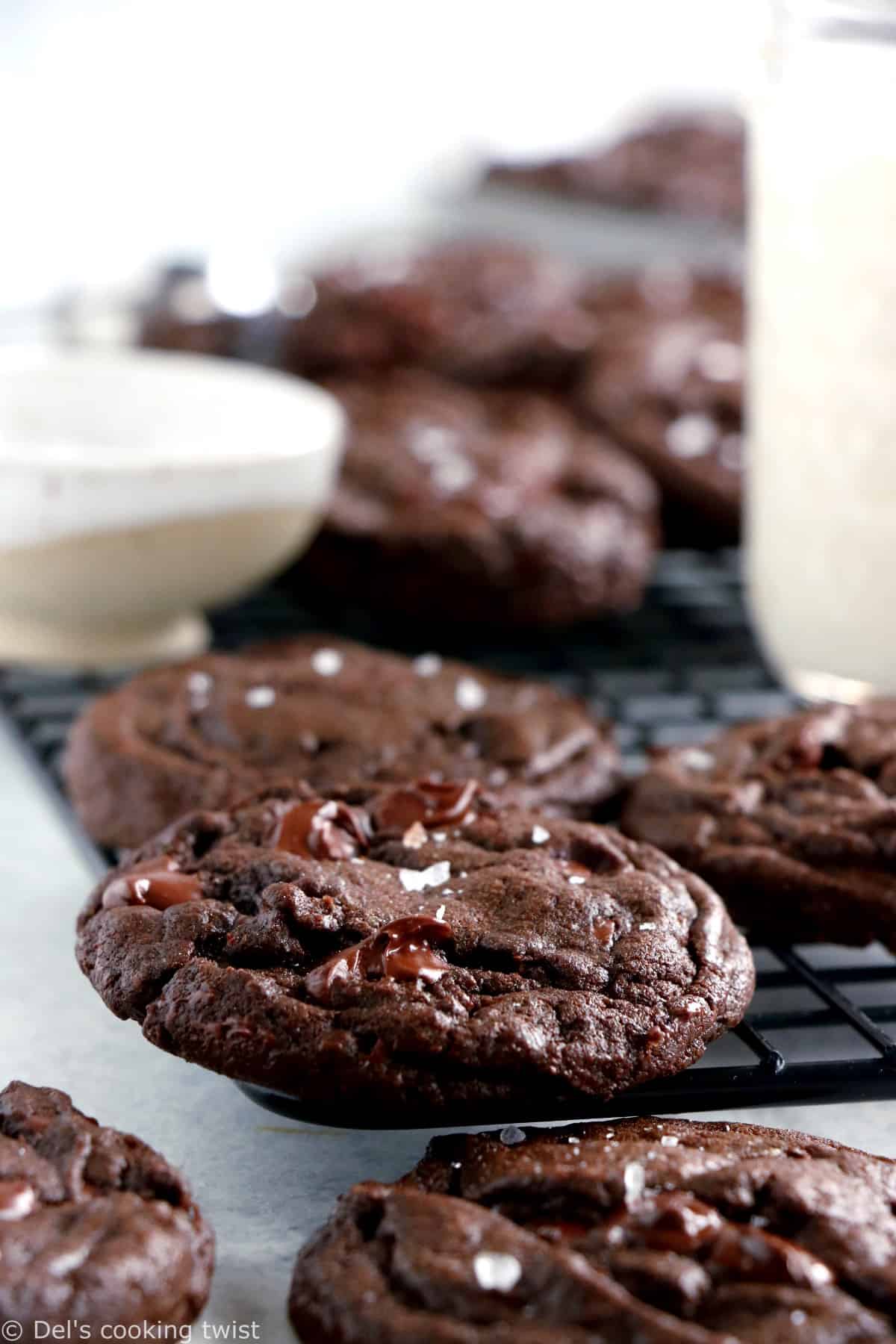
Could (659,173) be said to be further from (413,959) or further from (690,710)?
(413,959)

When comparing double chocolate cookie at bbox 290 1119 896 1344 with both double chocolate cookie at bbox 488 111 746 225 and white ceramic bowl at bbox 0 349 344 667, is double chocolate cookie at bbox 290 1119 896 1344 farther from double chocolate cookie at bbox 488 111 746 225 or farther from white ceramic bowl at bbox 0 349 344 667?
double chocolate cookie at bbox 488 111 746 225

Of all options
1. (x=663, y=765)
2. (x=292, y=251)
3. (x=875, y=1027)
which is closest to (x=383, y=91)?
(x=292, y=251)

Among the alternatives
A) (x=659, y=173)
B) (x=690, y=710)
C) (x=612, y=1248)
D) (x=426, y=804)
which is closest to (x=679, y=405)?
(x=690, y=710)

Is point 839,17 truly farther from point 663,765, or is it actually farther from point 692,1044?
point 692,1044

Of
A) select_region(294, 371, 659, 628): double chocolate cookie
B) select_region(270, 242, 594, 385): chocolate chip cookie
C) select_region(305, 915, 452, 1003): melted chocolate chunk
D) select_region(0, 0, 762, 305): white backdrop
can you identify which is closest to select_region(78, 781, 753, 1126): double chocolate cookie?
select_region(305, 915, 452, 1003): melted chocolate chunk

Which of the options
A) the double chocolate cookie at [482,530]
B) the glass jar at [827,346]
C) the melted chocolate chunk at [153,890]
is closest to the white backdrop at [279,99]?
the double chocolate cookie at [482,530]

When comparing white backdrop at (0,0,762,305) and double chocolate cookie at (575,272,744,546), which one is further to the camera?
white backdrop at (0,0,762,305)
